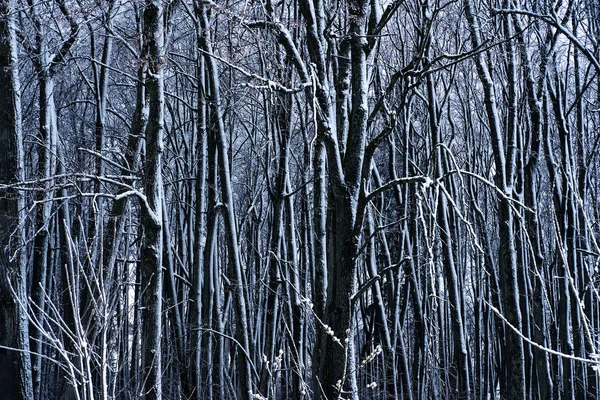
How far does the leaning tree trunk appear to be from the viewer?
8.92m

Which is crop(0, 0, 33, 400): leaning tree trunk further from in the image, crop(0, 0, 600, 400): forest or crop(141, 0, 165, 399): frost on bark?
crop(141, 0, 165, 399): frost on bark

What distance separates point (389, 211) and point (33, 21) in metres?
12.4

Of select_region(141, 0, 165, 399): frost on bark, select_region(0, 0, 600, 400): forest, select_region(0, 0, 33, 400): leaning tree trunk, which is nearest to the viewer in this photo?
select_region(0, 0, 600, 400): forest

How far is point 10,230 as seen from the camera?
9.52 meters

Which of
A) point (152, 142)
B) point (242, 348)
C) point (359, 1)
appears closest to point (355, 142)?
point (359, 1)

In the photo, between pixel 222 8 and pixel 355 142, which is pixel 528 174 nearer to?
pixel 355 142

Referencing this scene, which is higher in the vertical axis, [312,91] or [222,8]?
[222,8]

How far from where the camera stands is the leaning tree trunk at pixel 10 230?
29.3 ft

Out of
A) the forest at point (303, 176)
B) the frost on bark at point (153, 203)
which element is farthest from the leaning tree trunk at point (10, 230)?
the frost on bark at point (153, 203)

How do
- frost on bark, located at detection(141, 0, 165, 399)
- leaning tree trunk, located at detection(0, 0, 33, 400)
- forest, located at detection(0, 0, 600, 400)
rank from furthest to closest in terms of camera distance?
1. leaning tree trunk, located at detection(0, 0, 33, 400)
2. frost on bark, located at detection(141, 0, 165, 399)
3. forest, located at detection(0, 0, 600, 400)

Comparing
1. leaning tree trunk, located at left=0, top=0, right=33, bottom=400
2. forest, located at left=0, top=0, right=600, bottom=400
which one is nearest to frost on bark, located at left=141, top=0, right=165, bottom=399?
forest, located at left=0, top=0, right=600, bottom=400

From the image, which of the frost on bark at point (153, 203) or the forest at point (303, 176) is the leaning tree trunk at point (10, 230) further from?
the frost on bark at point (153, 203)

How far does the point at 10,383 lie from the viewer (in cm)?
908

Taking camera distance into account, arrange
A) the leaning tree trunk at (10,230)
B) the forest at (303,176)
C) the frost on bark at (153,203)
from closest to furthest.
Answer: the forest at (303,176)
the frost on bark at (153,203)
the leaning tree trunk at (10,230)
